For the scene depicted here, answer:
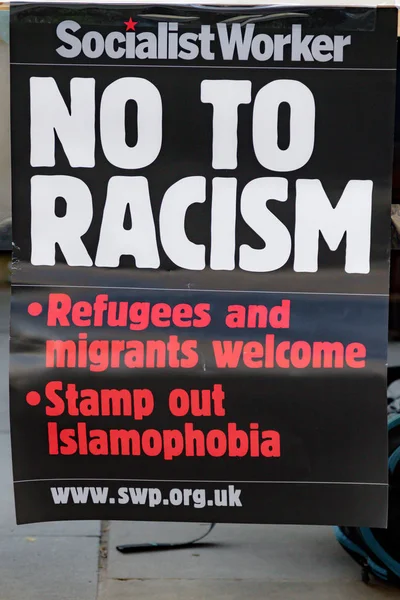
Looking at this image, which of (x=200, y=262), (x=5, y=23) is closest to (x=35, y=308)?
(x=200, y=262)

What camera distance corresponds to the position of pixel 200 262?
3.20 m

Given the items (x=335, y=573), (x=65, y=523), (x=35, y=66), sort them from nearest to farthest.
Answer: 1. (x=35, y=66)
2. (x=335, y=573)
3. (x=65, y=523)

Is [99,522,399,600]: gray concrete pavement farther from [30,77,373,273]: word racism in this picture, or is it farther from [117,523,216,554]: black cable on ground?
[30,77,373,273]: word racism

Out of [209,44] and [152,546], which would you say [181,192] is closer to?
[209,44]

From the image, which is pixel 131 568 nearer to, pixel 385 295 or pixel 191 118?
pixel 385 295

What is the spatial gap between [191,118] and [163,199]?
0.29 metres

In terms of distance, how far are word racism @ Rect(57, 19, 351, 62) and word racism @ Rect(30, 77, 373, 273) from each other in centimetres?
9

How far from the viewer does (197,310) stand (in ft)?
10.5


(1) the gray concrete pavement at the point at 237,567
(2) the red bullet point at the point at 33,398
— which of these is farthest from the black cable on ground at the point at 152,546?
(2) the red bullet point at the point at 33,398

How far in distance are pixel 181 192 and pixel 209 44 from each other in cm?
50

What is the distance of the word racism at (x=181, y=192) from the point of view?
314cm

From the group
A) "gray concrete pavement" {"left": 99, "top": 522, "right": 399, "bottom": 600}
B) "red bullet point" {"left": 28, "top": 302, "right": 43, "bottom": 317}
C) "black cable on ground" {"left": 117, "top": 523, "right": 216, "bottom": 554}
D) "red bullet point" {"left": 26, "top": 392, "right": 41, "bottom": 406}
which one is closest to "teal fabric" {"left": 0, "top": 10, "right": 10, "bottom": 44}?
"red bullet point" {"left": 28, "top": 302, "right": 43, "bottom": 317}

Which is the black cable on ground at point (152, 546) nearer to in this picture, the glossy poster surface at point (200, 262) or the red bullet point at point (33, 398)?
the glossy poster surface at point (200, 262)

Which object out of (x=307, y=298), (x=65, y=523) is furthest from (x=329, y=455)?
(x=65, y=523)
